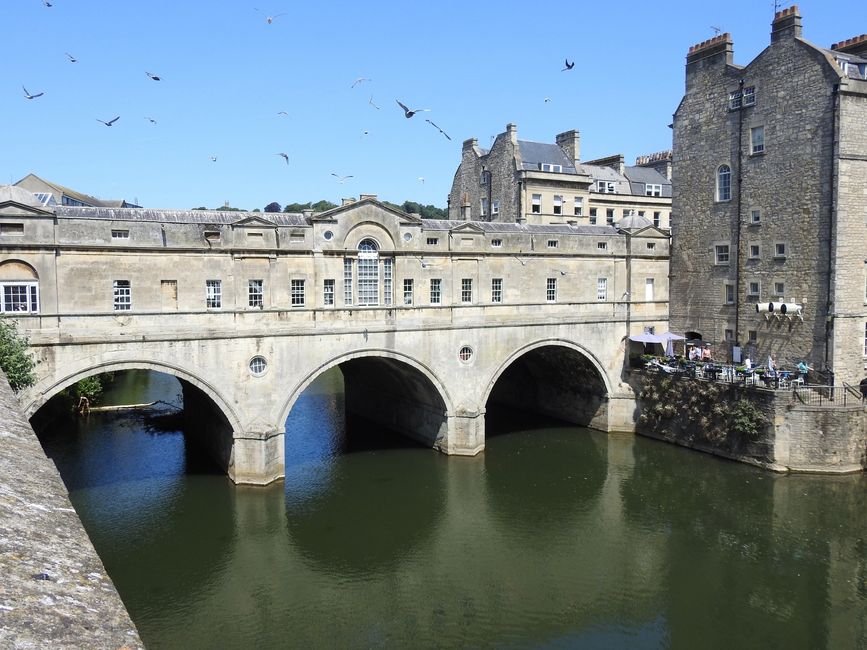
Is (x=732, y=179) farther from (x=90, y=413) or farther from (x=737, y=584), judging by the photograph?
(x=90, y=413)

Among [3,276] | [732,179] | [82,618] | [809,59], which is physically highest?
[809,59]

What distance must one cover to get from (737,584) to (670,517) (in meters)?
4.78

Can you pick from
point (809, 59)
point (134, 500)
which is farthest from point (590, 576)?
point (809, 59)

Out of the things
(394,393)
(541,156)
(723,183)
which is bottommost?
(394,393)

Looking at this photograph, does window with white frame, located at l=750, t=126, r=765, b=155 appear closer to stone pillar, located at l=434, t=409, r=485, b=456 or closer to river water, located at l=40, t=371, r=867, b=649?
river water, located at l=40, t=371, r=867, b=649

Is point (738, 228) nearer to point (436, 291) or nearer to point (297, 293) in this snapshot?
point (436, 291)

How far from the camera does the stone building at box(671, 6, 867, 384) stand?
2809cm

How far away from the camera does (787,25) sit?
96.3 feet

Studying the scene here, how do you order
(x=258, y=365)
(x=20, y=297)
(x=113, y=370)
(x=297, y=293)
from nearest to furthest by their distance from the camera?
(x=20, y=297) → (x=113, y=370) → (x=258, y=365) → (x=297, y=293)

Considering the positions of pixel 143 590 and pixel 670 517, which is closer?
pixel 143 590

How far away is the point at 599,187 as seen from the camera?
158ft

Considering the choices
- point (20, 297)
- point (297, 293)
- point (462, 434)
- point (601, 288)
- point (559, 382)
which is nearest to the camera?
point (20, 297)

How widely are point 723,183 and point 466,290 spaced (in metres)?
13.3

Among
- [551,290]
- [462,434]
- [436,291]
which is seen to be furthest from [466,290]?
[462,434]
